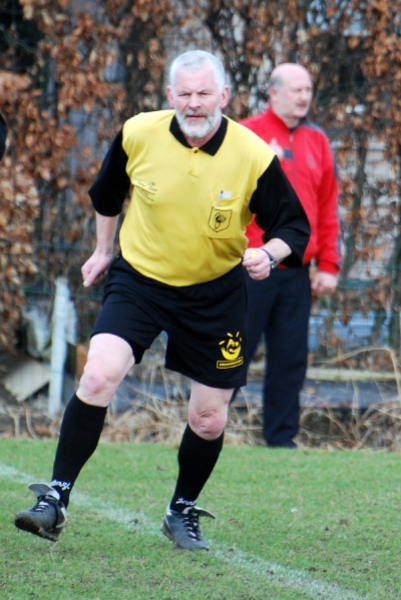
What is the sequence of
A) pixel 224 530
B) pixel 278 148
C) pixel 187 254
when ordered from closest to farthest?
pixel 187 254 → pixel 224 530 → pixel 278 148

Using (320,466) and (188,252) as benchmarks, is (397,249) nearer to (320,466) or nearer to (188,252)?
(320,466)

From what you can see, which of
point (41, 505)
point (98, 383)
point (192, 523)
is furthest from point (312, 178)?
point (41, 505)

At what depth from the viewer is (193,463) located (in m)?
4.42

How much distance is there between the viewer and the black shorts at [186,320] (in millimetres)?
4160

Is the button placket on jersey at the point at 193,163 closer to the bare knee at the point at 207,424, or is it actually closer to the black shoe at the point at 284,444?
the bare knee at the point at 207,424

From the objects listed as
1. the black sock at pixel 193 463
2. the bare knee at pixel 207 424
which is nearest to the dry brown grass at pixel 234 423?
the black sock at pixel 193 463

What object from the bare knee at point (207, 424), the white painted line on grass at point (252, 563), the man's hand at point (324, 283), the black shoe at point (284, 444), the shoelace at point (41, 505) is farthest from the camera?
the black shoe at point (284, 444)

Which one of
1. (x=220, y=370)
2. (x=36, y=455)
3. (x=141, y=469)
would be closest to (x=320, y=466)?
(x=141, y=469)

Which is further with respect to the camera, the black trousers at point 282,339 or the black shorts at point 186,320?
the black trousers at point 282,339

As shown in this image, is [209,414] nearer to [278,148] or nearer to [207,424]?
[207,424]

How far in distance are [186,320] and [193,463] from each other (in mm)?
639

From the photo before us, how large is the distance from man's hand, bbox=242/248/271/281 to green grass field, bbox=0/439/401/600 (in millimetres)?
1127

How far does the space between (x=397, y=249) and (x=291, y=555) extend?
489 cm

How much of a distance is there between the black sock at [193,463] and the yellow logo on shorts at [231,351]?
0.35 m
